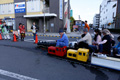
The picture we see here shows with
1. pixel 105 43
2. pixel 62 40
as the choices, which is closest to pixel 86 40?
pixel 105 43

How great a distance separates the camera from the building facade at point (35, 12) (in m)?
21.8

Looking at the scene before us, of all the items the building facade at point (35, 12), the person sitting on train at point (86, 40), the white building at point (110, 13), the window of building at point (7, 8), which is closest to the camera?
the person sitting on train at point (86, 40)

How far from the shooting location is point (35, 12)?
22.8 meters

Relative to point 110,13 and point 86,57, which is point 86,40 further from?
point 110,13

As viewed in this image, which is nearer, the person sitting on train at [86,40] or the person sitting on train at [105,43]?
the person sitting on train at [105,43]

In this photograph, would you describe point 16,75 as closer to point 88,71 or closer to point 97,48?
point 88,71

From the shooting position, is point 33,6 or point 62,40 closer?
point 62,40

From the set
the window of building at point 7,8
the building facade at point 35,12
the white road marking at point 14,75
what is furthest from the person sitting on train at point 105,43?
the window of building at point 7,8

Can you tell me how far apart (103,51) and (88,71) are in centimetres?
151

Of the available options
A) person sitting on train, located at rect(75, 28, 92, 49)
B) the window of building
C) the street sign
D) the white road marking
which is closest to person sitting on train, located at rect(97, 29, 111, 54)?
person sitting on train, located at rect(75, 28, 92, 49)

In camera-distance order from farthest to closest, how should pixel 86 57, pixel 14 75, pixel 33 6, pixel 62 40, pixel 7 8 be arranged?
pixel 7 8 < pixel 33 6 < pixel 62 40 < pixel 86 57 < pixel 14 75

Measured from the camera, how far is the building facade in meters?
21.8

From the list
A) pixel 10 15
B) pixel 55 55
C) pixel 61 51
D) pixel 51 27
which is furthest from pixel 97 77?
pixel 10 15

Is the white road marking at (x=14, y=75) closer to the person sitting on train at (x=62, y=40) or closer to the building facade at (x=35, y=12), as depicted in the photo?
the person sitting on train at (x=62, y=40)
